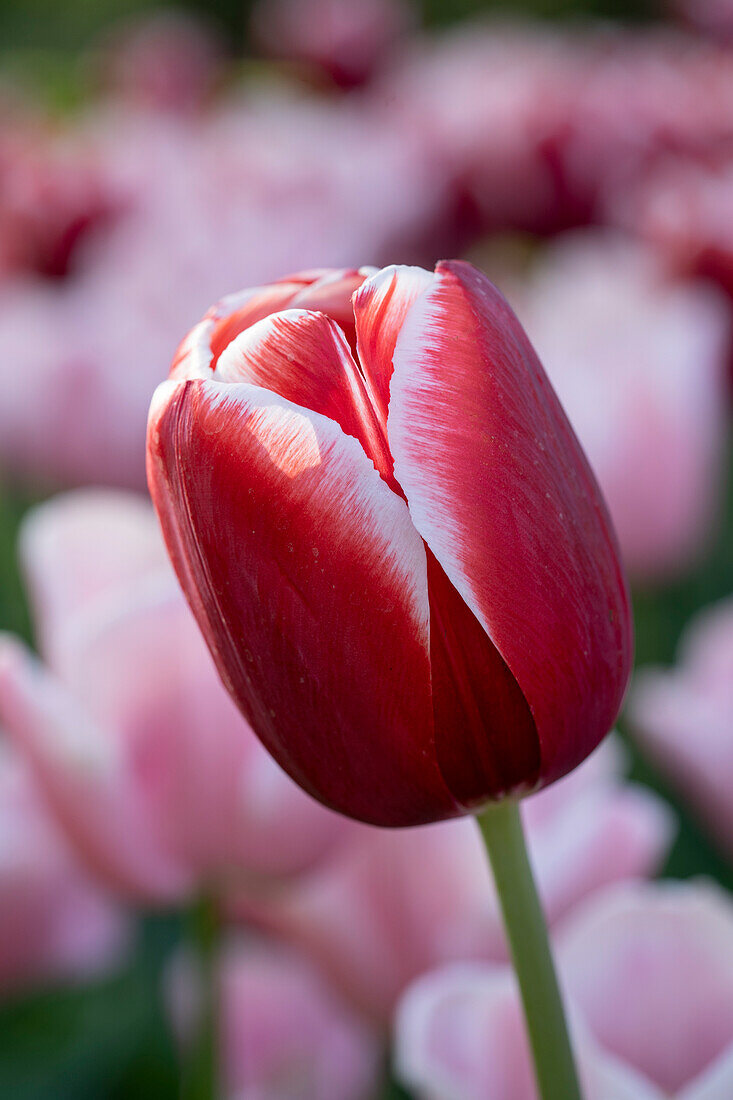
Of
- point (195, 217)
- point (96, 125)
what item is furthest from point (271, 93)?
point (195, 217)

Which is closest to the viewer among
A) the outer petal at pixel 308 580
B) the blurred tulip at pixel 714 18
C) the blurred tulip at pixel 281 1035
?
the outer petal at pixel 308 580

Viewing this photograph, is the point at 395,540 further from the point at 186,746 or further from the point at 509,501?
the point at 186,746

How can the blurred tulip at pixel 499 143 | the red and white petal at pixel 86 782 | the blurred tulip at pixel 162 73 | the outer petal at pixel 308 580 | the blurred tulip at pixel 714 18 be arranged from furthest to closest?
the blurred tulip at pixel 162 73 < the blurred tulip at pixel 714 18 < the blurred tulip at pixel 499 143 < the red and white petal at pixel 86 782 < the outer petal at pixel 308 580

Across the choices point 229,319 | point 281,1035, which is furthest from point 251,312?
point 281,1035

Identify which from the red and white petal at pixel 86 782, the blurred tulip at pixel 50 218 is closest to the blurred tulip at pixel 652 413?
the red and white petal at pixel 86 782

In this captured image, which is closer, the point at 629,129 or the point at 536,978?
the point at 536,978

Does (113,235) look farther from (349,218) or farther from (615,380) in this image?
(615,380)

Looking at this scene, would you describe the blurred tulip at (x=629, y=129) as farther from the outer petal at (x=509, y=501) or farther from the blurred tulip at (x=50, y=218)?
the outer petal at (x=509, y=501)
